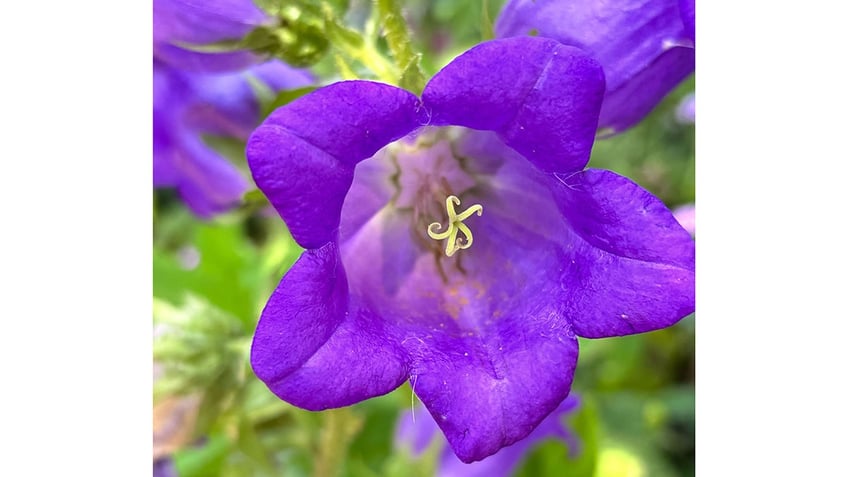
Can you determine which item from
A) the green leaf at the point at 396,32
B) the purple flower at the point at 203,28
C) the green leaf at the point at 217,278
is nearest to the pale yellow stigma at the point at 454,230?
the green leaf at the point at 396,32

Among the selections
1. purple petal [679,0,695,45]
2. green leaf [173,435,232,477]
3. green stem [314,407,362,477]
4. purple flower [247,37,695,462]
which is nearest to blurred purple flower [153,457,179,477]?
green leaf [173,435,232,477]

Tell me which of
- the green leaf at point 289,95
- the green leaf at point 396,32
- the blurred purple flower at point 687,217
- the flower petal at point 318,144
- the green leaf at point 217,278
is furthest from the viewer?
the green leaf at point 217,278

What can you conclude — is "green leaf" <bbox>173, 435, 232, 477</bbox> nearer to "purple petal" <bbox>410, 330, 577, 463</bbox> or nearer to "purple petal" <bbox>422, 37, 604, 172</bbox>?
"purple petal" <bbox>410, 330, 577, 463</bbox>

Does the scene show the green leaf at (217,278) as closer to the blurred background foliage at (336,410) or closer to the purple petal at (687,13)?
the blurred background foliage at (336,410)

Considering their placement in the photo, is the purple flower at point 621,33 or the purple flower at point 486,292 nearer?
the purple flower at point 486,292

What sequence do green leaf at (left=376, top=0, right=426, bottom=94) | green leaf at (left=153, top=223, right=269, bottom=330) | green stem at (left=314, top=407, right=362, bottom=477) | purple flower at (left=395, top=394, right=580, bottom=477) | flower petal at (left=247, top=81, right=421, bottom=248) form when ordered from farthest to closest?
green leaf at (left=153, top=223, right=269, bottom=330) < purple flower at (left=395, top=394, right=580, bottom=477) < green stem at (left=314, top=407, right=362, bottom=477) < green leaf at (left=376, top=0, right=426, bottom=94) < flower petal at (left=247, top=81, right=421, bottom=248)

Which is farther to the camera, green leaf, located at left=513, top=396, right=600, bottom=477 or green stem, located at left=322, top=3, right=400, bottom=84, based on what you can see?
green leaf, located at left=513, top=396, right=600, bottom=477

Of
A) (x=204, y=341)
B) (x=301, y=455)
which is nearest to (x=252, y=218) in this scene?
(x=301, y=455)
